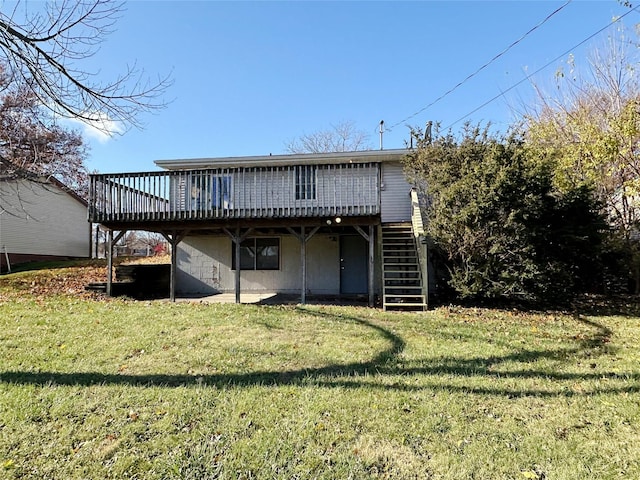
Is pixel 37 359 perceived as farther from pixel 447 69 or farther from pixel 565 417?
pixel 447 69

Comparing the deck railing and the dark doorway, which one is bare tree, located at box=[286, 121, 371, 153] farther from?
the deck railing

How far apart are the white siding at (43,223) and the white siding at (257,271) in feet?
26.1

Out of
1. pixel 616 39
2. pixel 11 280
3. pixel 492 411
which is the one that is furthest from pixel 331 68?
pixel 492 411

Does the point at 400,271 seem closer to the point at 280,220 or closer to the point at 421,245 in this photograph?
the point at 421,245

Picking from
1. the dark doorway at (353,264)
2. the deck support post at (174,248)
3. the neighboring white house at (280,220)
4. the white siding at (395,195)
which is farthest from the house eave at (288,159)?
the deck support post at (174,248)

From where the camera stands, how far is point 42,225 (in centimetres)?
1933

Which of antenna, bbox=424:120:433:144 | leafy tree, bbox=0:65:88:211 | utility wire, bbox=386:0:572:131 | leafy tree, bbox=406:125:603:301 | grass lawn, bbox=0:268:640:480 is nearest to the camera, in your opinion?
grass lawn, bbox=0:268:640:480

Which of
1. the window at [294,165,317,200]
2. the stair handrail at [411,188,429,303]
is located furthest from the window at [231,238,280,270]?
the stair handrail at [411,188,429,303]

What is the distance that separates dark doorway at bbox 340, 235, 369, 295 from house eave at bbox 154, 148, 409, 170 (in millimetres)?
2542

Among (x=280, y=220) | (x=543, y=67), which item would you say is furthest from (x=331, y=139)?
(x=280, y=220)

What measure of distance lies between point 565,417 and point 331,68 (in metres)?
15.2

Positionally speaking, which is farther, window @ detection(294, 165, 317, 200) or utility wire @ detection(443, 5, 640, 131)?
window @ detection(294, 165, 317, 200)

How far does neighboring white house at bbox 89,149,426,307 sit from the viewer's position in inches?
372

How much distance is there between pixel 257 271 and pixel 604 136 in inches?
390
